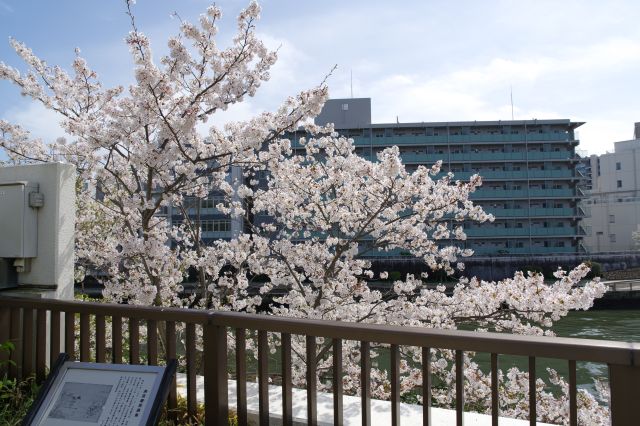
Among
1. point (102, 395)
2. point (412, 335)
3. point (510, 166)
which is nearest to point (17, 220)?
point (102, 395)

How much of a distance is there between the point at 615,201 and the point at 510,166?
55.1 feet

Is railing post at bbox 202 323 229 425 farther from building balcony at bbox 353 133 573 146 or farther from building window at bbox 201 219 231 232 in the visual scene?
building balcony at bbox 353 133 573 146

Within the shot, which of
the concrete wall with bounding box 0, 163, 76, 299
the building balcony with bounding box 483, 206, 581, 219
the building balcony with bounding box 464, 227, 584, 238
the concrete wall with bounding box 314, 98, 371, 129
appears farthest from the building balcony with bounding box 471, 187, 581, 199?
the concrete wall with bounding box 0, 163, 76, 299

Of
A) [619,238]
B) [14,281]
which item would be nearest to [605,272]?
[619,238]

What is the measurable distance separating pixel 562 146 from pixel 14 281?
4298 cm

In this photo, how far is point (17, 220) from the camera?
9.57ft

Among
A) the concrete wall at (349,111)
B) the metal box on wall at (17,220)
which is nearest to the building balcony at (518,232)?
the concrete wall at (349,111)

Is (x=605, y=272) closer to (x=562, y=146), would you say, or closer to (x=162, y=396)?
(x=562, y=146)

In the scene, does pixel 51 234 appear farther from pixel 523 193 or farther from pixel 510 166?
pixel 510 166

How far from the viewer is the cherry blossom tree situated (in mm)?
4355

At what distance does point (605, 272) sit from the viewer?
3544 cm

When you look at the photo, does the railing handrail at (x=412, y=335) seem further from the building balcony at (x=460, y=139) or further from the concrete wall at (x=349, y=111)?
the concrete wall at (x=349, y=111)

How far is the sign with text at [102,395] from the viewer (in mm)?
1920

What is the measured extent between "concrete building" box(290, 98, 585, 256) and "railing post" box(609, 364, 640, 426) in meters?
37.3
